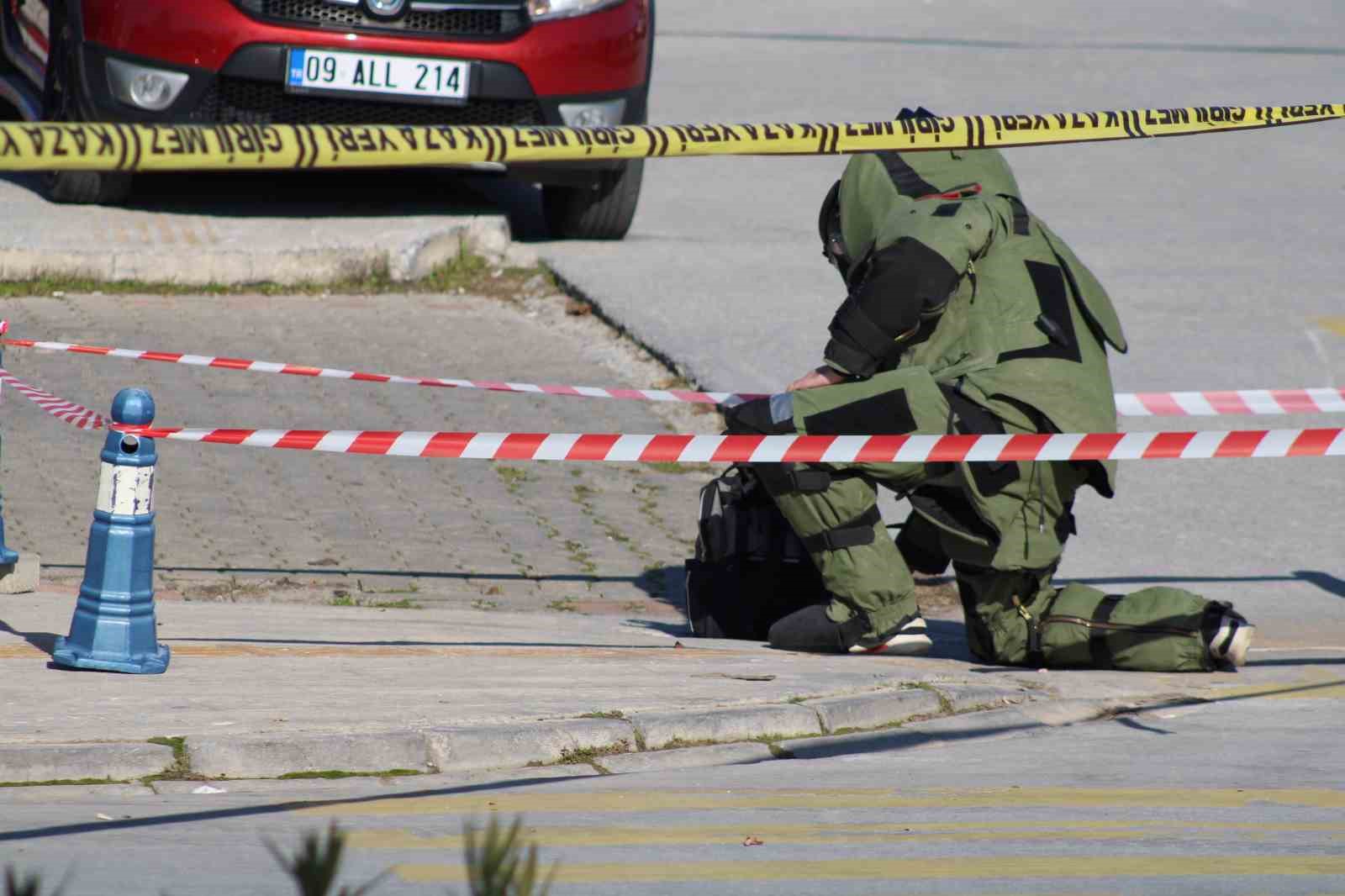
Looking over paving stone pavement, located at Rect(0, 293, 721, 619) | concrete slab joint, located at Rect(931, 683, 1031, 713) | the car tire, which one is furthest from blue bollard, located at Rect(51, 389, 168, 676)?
the car tire

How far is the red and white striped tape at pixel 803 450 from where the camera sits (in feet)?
15.3

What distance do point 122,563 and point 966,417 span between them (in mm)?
2150

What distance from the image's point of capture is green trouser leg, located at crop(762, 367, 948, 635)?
505 centimetres

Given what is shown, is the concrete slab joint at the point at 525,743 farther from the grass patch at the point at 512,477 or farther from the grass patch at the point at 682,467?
the grass patch at the point at 682,467

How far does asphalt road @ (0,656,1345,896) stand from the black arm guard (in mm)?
1118

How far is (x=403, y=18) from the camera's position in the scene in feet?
29.3

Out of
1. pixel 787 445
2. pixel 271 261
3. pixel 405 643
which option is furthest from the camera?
pixel 271 261

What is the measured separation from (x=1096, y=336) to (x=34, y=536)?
10.8 feet

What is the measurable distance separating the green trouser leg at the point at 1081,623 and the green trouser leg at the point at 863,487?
22cm

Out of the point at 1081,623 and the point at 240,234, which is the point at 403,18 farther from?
the point at 1081,623

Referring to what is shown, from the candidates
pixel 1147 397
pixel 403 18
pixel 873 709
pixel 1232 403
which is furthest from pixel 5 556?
pixel 403 18

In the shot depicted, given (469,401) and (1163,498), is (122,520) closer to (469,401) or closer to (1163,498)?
(469,401)

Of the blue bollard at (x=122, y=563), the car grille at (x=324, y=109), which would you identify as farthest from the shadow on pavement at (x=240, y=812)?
the car grille at (x=324, y=109)

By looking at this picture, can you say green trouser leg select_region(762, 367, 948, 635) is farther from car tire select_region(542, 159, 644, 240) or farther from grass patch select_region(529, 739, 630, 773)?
car tire select_region(542, 159, 644, 240)
